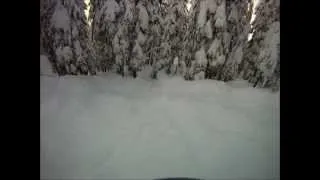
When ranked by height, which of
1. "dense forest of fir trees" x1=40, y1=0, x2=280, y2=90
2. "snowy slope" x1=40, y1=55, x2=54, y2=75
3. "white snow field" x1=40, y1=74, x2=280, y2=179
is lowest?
"white snow field" x1=40, y1=74, x2=280, y2=179

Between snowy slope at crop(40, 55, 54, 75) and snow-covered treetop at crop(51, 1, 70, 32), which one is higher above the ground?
snow-covered treetop at crop(51, 1, 70, 32)

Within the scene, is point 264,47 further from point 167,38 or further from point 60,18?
point 60,18

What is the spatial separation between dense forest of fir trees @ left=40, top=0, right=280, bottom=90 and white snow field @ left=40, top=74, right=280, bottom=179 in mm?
68

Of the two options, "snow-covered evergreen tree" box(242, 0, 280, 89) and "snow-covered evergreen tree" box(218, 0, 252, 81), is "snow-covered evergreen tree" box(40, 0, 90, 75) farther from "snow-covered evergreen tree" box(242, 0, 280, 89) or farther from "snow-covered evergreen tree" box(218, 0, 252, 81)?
"snow-covered evergreen tree" box(242, 0, 280, 89)

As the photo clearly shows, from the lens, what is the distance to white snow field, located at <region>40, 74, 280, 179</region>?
2.33m

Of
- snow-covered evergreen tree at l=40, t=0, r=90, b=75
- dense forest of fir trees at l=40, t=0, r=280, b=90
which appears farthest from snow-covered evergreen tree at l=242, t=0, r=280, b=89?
snow-covered evergreen tree at l=40, t=0, r=90, b=75

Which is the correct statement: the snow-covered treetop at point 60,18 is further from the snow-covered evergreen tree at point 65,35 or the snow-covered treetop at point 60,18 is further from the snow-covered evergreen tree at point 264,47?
the snow-covered evergreen tree at point 264,47

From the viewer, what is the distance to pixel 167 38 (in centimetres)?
234

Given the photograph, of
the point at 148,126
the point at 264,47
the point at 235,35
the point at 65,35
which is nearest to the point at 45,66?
the point at 65,35

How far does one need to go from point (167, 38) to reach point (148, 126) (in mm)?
500

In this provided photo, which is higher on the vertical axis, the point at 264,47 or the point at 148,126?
the point at 264,47

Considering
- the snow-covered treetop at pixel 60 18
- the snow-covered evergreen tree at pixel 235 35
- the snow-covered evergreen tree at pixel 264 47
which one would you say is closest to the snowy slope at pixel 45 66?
the snow-covered treetop at pixel 60 18
